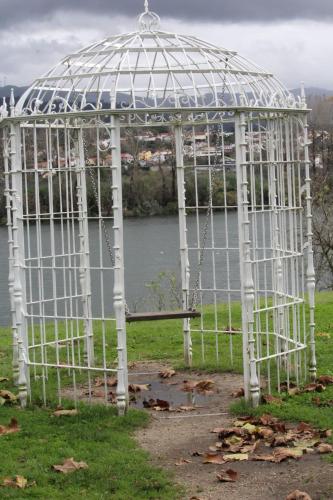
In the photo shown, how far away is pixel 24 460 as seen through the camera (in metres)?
6.93

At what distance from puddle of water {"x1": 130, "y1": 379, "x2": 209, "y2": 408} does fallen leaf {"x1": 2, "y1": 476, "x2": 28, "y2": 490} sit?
7.90 feet

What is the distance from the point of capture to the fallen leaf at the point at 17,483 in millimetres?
6305

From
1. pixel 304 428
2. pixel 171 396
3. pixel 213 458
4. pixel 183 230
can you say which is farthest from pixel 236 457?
pixel 183 230

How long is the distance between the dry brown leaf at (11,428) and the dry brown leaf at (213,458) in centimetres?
189

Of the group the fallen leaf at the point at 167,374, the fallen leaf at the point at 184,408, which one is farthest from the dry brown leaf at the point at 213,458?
the fallen leaf at the point at 167,374

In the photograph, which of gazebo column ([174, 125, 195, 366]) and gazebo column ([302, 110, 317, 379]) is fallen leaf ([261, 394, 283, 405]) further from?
gazebo column ([174, 125, 195, 366])

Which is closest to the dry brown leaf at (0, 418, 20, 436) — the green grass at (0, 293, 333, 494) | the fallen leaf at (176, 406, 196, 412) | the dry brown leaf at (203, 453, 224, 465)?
the green grass at (0, 293, 333, 494)

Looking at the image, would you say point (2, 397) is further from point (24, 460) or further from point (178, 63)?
point (178, 63)

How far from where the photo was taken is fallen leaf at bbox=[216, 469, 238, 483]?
21.0 ft

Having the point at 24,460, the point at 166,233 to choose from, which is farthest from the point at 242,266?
the point at 166,233

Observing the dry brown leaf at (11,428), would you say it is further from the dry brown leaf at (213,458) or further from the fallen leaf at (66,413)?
the dry brown leaf at (213,458)

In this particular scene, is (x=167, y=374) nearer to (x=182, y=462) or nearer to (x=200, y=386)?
(x=200, y=386)

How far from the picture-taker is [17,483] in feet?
20.8

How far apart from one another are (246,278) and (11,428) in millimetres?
2610
